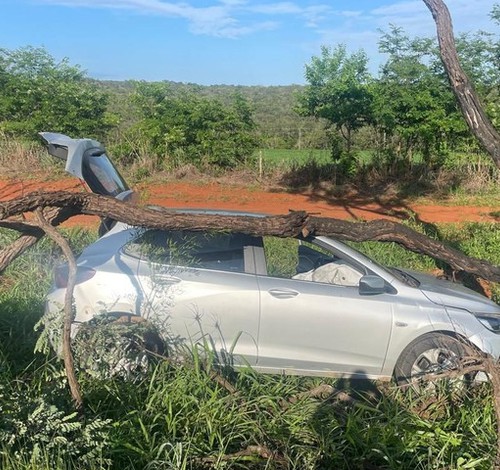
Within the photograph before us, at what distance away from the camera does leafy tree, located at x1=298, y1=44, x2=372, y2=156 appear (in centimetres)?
1667

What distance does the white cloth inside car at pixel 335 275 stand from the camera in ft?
17.5

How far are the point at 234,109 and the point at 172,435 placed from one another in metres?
15.6

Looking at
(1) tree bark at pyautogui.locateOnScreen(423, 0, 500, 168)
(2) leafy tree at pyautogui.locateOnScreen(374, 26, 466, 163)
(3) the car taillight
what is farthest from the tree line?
(3) the car taillight

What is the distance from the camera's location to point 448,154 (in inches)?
659

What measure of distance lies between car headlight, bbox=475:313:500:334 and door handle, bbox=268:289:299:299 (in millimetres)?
1636

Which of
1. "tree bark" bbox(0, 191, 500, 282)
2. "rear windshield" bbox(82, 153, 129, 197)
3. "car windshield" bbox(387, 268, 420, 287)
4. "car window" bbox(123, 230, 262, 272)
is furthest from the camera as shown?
"rear windshield" bbox(82, 153, 129, 197)

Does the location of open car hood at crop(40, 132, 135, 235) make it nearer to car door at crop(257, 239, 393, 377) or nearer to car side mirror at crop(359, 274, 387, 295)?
car door at crop(257, 239, 393, 377)

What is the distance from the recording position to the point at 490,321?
17.1 feet

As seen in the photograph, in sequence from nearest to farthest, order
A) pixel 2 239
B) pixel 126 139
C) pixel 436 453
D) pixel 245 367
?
pixel 436 453 < pixel 245 367 < pixel 2 239 < pixel 126 139

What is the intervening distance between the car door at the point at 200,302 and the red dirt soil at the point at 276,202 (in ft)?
27.3

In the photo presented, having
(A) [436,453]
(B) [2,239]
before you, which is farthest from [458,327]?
(B) [2,239]

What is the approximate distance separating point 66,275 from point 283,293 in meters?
1.83

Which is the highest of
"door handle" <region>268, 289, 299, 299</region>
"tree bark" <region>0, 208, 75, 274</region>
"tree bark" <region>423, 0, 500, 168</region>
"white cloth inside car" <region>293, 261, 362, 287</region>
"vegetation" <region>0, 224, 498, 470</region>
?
"tree bark" <region>423, 0, 500, 168</region>

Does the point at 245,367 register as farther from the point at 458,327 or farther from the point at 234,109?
the point at 234,109
